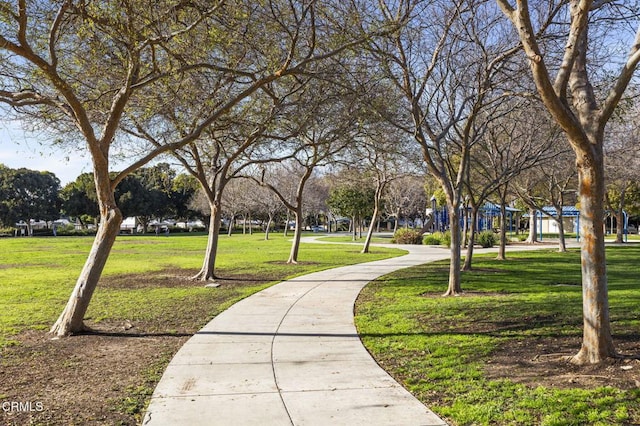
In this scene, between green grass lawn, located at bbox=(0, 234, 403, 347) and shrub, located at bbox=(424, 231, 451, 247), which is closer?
green grass lawn, located at bbox=(0, 234, 403, 347)

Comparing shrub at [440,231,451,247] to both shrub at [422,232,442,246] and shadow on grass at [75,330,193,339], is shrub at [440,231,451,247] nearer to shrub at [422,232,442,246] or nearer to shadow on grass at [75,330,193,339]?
shrub at [422,232,442,246]

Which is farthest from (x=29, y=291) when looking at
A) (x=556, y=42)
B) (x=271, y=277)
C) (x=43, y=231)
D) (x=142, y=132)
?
(x=43, y=231)

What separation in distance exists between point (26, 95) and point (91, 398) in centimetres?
572

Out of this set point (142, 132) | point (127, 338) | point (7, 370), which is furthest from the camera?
point (142, 132)

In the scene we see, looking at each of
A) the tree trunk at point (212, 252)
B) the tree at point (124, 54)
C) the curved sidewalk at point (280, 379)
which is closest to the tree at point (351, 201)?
the tree trunk at point (212, 252)

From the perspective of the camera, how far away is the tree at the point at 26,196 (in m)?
62.7

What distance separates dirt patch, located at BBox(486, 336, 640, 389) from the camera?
5.85 metres

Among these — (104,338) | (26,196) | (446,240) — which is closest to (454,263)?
(104,338)

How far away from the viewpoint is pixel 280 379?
20.2ft

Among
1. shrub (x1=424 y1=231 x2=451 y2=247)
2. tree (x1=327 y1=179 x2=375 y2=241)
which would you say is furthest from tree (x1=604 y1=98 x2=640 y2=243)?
tree (x1=327 y1=179 x2=375 y2=241)

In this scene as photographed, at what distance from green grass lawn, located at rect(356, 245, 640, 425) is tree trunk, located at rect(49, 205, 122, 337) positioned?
Answer: 4.50 meters

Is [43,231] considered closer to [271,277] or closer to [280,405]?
[271,277]

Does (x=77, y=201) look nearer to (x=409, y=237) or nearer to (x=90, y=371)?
(x=409, y=237)

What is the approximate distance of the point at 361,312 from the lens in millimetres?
10820
